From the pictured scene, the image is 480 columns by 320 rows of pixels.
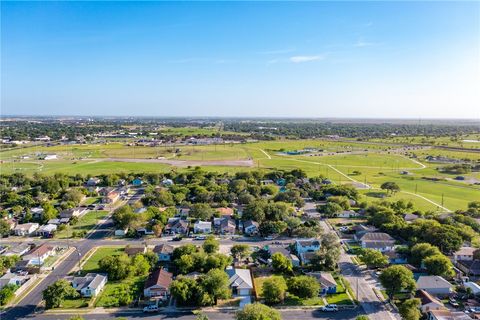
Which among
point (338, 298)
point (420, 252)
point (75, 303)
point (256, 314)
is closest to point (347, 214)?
point (420, 252)


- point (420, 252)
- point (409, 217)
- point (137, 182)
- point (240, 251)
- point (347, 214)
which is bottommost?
point (347, 214)

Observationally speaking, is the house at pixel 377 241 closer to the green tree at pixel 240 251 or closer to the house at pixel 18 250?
the green tree at pixel 240 251

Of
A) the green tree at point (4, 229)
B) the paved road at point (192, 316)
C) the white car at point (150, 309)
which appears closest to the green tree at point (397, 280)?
the paved road at point (192, 316)

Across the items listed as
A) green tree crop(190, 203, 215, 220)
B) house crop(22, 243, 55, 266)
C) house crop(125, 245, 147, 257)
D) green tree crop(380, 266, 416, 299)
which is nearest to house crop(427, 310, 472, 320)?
green tree crop(380, 266, 416, 299)

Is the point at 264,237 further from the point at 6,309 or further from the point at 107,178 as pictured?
the point at 107,178

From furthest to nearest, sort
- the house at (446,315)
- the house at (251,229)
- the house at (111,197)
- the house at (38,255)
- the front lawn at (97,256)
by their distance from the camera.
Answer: the house at (111,197) < the house at (251,229) < the house at (38,255) < the front lawn at (97,256) < the house at (446,315)

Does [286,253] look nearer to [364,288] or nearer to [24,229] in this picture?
[364,288]
